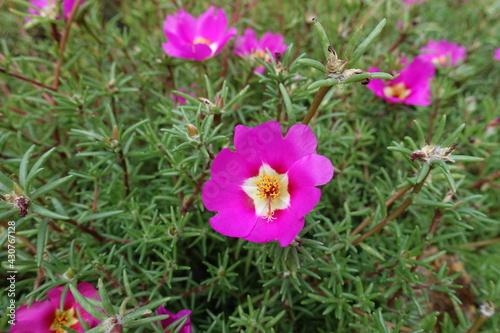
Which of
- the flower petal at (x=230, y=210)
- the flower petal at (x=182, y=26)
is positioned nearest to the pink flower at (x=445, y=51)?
the flower petal at (x=182, y=26)

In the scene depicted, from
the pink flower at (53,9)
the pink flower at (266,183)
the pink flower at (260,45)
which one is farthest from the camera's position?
the pink flower at (260,45)

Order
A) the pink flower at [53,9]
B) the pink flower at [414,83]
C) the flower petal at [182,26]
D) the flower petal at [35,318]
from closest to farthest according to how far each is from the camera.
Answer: the flower petal at [35,318]
the pink flower at [53,9]
the flower petal at [182,26]
the pink flower at [414,83]

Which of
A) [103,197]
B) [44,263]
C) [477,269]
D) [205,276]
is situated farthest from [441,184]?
[44,263]

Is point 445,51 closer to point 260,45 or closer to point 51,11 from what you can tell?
point 260,45

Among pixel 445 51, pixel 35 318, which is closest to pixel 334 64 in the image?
pixel 35 318

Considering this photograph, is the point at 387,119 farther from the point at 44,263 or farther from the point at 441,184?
the point at 44,263

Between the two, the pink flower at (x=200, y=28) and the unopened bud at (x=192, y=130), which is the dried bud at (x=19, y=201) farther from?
the pink flower at (x=200, y=28)
